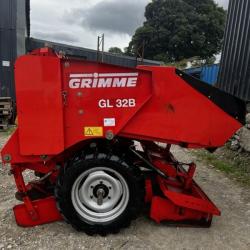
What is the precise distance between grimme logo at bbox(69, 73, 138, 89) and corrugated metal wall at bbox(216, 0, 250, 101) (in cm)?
467

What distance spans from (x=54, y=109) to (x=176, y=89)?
127cm

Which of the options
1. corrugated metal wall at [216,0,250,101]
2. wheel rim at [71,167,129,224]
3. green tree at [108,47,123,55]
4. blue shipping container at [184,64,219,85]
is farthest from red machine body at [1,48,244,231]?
green tree at [108,47,123,55]

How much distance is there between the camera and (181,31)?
145 ft

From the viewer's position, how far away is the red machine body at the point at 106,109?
3457 millimetres

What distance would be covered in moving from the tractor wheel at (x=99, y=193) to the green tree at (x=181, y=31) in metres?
41.3

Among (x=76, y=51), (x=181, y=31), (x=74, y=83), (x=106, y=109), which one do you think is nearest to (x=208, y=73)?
(x=76, y=51)

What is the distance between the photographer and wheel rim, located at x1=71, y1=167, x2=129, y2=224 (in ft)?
11.8

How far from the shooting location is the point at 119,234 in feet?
12.0

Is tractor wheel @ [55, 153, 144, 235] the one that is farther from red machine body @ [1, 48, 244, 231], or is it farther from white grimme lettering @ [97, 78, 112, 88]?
white grimme lettering @ [97, 78, 112, 88]

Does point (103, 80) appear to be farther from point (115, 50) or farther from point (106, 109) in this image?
point (115, 50)

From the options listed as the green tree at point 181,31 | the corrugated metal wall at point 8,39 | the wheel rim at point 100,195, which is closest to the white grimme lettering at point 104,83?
the wheel rim at point 100,195

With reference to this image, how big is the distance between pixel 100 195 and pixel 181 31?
4314 cm

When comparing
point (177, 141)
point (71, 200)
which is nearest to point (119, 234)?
point (71, 200)

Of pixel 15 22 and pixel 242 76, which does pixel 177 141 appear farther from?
pixel 15 22
